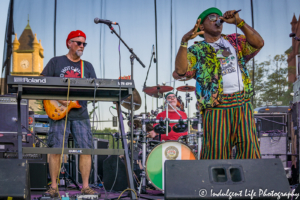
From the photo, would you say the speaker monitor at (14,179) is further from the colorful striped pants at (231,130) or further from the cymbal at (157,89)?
the cymbal at (157,89)

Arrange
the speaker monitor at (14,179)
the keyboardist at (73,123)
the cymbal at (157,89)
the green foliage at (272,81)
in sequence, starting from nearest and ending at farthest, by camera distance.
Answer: the speaker monitor at (14,179), the keyboardist at (73,123), the cymbal at (157,89), the green foliage at (272,81)

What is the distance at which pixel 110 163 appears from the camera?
188 inches

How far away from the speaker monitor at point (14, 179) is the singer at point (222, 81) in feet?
4.22

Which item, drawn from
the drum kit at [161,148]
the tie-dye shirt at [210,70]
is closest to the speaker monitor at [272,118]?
the drum kit at [161,148]

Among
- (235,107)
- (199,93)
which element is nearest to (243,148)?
(235,107)

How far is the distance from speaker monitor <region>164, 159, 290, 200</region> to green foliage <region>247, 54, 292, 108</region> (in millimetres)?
5174

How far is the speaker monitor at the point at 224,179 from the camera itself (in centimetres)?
197

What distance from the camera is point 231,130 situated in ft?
8.26

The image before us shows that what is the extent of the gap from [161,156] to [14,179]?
2.57m

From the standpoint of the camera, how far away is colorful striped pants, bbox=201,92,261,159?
2.45 meters

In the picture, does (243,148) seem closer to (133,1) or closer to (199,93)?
(199,93)

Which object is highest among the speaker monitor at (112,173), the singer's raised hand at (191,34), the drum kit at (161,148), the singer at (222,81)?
the singer's raised hand at (191,34)

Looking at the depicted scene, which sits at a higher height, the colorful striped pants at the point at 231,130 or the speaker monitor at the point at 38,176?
the colorful striped pants at the point at 231,130

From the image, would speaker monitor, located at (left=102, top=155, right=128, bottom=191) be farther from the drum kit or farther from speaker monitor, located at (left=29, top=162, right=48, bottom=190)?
speaker monitor, located at (left=29, top=162, right=48, bottom=190)
